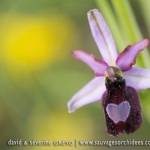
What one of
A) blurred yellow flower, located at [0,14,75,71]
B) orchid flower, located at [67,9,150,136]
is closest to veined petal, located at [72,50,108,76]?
orchid flower, located at [67,9,150,136]

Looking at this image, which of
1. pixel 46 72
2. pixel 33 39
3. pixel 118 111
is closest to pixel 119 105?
pixel 118 111

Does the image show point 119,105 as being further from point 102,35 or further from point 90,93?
point 102,35

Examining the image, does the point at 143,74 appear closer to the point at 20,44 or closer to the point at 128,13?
the point at 128,13

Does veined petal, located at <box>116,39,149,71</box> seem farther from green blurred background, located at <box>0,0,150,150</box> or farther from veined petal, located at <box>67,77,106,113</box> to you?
green blurred background, located at <box>0,0,150,150</box>

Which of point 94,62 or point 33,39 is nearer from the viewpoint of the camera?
point 94,62

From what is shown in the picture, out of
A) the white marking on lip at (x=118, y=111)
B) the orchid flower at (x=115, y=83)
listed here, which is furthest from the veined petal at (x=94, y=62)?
the white marking on lip at (x=118, y=111)

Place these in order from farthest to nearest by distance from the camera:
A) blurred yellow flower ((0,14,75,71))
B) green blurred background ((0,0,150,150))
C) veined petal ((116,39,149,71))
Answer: blurred yellow flower ((0,14,75,71))
green blurred background ((0,0,150,150))
veined petal ((116,39,149,71))

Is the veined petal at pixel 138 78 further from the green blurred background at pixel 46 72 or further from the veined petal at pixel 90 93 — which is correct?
the green blurred background at pixel 46 72
